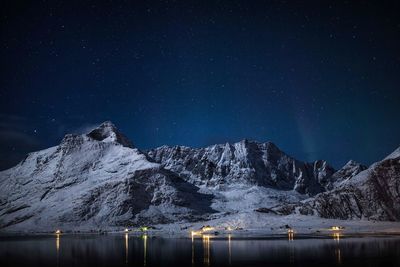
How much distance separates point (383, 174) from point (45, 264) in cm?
17161

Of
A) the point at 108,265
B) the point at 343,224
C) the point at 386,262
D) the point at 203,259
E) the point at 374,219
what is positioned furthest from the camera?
the point at 374,219

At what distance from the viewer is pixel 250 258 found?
59.2 meters

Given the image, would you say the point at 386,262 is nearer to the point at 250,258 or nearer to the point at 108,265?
the point at 250,258

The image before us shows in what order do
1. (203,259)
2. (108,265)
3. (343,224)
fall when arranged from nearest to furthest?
(108,265), (203,259), (343,224)

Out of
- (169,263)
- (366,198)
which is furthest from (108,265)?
(366,198)

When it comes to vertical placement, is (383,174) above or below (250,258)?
above

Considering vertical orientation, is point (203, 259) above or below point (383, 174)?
below

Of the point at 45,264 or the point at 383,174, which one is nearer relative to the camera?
the point at 45,264

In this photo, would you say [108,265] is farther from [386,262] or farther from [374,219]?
[374,219]

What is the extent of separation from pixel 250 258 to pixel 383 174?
157 meters

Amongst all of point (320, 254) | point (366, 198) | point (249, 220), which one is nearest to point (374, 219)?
point (366, 198)

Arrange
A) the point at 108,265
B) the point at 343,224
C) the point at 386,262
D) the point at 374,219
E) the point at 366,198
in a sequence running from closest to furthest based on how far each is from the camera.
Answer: the point at 386,262
the point at 108,265
the point at 343,224
the point at 374,219
the point at 366,198

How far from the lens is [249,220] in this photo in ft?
623

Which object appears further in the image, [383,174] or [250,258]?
[383,174]
